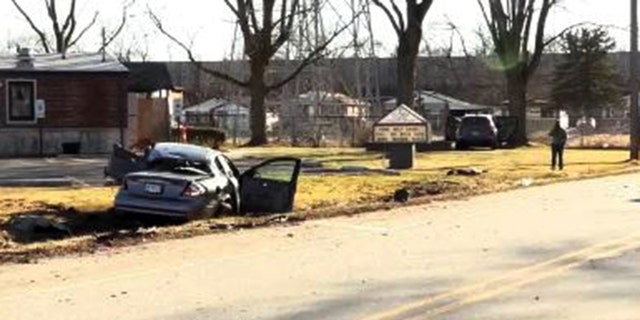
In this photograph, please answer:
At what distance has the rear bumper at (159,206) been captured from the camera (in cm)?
1612

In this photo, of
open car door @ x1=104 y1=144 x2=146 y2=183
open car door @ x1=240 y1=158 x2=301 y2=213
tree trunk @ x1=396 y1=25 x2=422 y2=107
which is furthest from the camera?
tree trunk @ x1=396 y1=25 x2=422 y2=107

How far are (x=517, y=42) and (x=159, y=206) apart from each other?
3900 cm

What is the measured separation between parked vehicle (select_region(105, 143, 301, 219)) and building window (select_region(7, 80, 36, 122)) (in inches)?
642

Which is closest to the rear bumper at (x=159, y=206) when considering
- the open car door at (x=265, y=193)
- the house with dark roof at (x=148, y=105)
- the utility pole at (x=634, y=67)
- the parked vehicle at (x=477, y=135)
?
the open car door at (x=265, y=193)

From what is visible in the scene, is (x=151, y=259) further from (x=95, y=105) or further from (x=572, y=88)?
(x=572, y=88)

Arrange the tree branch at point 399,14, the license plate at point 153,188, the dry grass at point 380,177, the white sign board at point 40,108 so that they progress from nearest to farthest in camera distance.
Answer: the license plate at point 153,188
the dry grass at point 380,177
the white sign board at point 40,108
the tree branch at point 399,14

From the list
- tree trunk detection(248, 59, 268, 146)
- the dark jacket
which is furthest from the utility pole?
tree trunk detection(248, 59, 268, 146)

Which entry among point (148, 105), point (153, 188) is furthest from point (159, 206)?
point (148, 105)

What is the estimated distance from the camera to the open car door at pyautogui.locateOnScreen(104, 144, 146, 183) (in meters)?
19.1

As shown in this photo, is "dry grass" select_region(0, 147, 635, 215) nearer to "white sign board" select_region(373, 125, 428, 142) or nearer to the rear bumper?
"white sign board" select_region(373, 125, 428, 142)

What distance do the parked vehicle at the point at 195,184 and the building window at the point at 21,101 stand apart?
1630cm

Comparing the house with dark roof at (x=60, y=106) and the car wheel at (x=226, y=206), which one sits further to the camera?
the house with dark roof at (x=60, y=106)

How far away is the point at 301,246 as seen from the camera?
13.8 meters

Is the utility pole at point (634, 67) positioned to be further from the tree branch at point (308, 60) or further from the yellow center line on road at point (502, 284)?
the yellow center line on road at point (502, 284)
